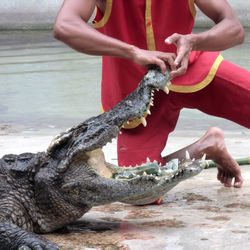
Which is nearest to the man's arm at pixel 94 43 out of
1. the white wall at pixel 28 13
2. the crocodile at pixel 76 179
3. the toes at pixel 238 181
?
the crocodile at pixel 76 179

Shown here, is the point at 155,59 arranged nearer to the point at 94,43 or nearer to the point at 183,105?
the point at 94,43

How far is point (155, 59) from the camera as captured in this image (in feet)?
8.98

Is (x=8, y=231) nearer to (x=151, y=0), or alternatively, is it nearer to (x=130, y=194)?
(x=130, y=194)

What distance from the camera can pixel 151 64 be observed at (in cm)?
277

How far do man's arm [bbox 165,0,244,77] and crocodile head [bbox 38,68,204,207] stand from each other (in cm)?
25

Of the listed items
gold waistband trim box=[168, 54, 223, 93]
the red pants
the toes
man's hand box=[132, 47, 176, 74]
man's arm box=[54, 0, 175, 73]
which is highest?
man's arm box=[54, 0, 175, 73]

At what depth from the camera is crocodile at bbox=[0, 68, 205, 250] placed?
8.42 feet

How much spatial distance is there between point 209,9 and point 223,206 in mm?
964

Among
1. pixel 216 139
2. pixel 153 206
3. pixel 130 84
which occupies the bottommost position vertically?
pixel 153 206

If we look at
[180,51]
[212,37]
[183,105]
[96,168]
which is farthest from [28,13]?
[96,168]

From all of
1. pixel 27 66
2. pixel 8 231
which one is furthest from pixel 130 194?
pixel 27 66

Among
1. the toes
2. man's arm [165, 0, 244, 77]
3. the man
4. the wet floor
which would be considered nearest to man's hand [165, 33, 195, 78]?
man's arm [165, 0, 244, 77]

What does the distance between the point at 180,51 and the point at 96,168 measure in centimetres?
62

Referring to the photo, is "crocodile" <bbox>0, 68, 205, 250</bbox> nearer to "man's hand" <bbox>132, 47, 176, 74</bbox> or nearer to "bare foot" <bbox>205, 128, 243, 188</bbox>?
"man's hand" <bbox>132, 47, 176, 74</bbox>
